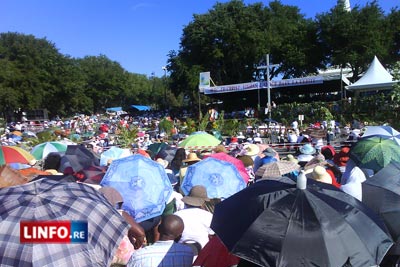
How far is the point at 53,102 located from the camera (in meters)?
61.1

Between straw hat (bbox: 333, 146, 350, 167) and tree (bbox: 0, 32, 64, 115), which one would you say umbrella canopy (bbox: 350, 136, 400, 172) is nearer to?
straw hat (bbox: 333, 146, 350, 167)

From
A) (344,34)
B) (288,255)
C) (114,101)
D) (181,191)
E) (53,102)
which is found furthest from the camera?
(114,101)

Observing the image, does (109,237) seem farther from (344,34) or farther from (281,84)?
(344,34)

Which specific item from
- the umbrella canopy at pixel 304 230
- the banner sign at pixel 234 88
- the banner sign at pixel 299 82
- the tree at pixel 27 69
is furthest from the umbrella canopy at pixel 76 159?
the tree at pixel 27 69

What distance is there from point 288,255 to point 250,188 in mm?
792

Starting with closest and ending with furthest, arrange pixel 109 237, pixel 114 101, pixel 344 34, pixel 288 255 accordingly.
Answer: pixel 288 255, pixel 109 237, pixel 344 34, pixel 114 101

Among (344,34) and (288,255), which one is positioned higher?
(344,34)

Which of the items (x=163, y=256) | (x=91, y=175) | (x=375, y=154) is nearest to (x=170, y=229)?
(x=163, y=256)

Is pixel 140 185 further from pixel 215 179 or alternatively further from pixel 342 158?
pixel 342 158

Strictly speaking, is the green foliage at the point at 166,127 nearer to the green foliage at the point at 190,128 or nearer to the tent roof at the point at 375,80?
the green foliage at the point at 190,128

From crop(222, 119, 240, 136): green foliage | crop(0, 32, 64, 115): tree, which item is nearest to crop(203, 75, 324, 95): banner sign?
crop(222, 119, 240, 136): green foliage

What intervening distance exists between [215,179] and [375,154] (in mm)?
2279

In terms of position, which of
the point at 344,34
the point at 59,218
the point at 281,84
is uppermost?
the point at 344,34

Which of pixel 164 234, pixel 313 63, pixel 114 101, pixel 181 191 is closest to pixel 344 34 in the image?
pixel 313 63
